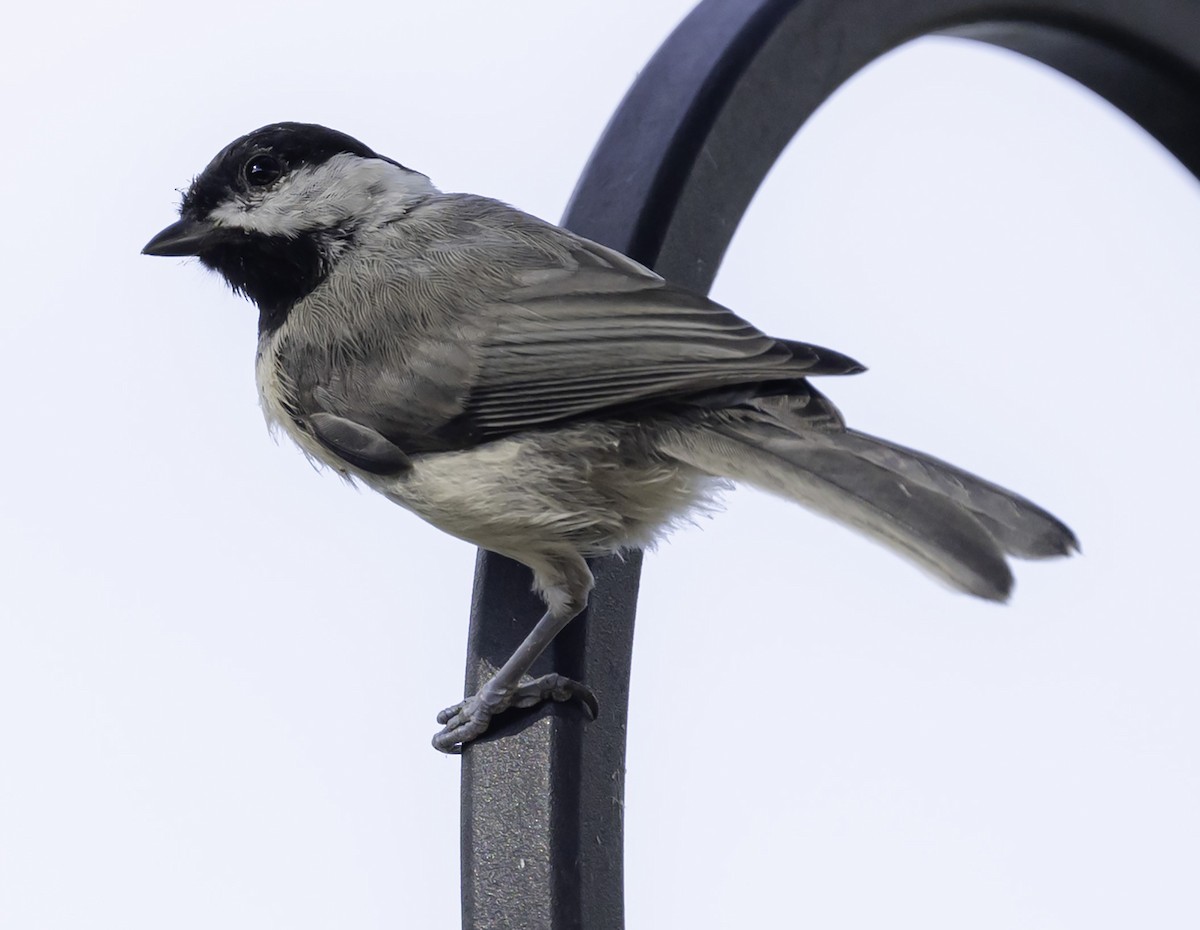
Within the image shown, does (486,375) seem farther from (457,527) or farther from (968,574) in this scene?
(968,574)

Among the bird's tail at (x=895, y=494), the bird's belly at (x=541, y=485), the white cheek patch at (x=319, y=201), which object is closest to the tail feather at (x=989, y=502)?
the bird's tail at (x=895, y=494)

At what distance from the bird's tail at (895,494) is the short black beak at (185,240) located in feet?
2.38

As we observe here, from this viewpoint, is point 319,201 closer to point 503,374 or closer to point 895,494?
point 503,374

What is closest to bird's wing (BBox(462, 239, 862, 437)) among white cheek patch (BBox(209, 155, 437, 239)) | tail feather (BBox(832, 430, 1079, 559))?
tail feather (BBox(832, 430, 1079, 559))

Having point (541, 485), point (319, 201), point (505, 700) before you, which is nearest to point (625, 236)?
point (541, 485)

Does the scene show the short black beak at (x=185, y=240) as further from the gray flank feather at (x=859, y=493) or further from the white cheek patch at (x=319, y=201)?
the gray flank feather at (x=859, y=493)

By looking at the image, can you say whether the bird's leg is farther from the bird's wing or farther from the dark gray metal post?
the bird's wing

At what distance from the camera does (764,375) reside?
1547mm

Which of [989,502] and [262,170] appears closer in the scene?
[989,502]

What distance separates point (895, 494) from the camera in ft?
4.50

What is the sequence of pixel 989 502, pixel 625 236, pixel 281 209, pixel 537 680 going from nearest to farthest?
pixel 989 502, pixel 537 680, pixel 625 236, pixel 281 209

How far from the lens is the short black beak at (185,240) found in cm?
191

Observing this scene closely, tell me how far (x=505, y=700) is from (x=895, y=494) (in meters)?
0.51

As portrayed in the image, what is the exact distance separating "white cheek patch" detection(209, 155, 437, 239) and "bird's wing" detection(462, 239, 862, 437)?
0.96 feet
